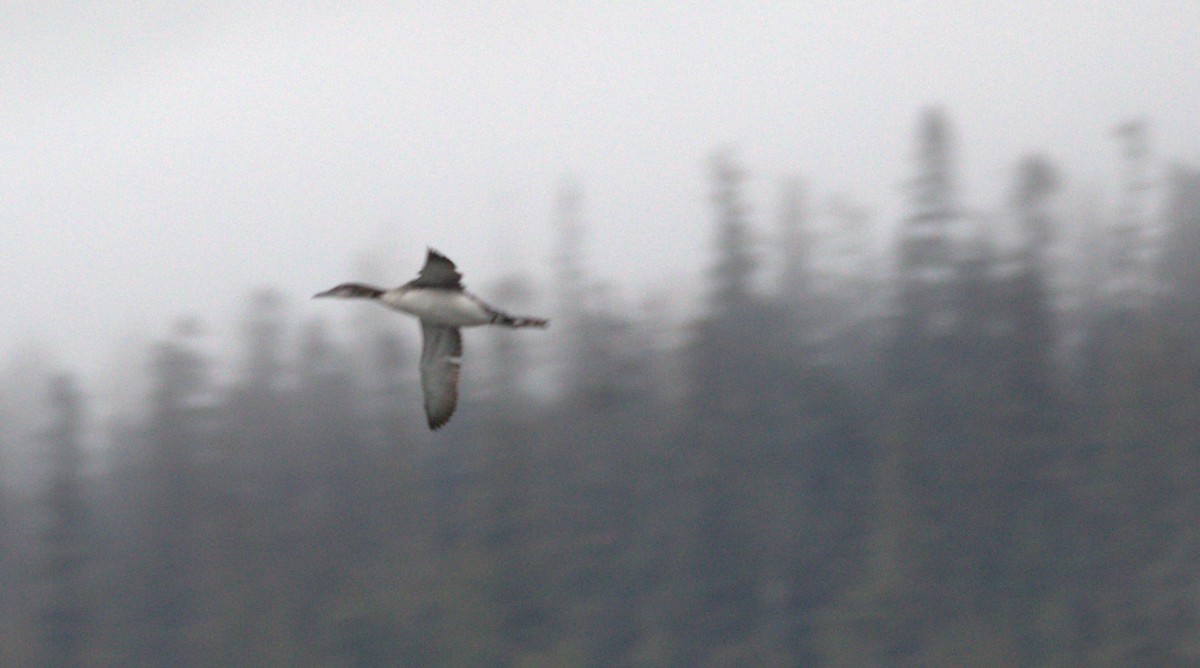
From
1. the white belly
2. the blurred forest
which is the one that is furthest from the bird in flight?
the blurred forest

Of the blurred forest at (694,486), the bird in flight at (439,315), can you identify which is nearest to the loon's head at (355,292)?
the bird in flight at (439,315)

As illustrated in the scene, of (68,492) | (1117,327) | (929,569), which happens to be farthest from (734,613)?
(68,492)

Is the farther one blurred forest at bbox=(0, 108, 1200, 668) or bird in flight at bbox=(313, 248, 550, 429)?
blurred forest at bbox=(0, 108, 1200, 668)

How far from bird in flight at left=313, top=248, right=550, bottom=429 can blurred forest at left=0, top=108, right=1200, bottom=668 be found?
35.6 meters

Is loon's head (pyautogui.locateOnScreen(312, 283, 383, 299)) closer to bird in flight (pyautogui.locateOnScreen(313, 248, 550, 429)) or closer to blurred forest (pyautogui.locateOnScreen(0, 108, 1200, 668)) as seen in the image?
bird in flight (pyautogui.locateOnScreen(313, 248, 550, 429))

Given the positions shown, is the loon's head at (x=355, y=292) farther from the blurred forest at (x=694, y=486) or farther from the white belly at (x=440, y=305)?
the blurred forest at (x=694, y=486)

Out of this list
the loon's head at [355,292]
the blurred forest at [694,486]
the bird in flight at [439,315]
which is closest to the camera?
the bird in flight at [439,315]

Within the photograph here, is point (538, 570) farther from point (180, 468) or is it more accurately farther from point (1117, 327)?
point (1117, 327)

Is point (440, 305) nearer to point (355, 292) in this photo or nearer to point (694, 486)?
point (355, 292)

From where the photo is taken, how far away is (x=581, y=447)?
57.1 metres

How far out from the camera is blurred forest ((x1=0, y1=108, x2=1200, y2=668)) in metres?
52.7

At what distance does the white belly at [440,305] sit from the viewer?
14.2 meters

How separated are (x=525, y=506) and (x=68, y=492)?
14.9 m

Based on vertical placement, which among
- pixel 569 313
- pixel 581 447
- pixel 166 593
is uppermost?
pixel 569 313
